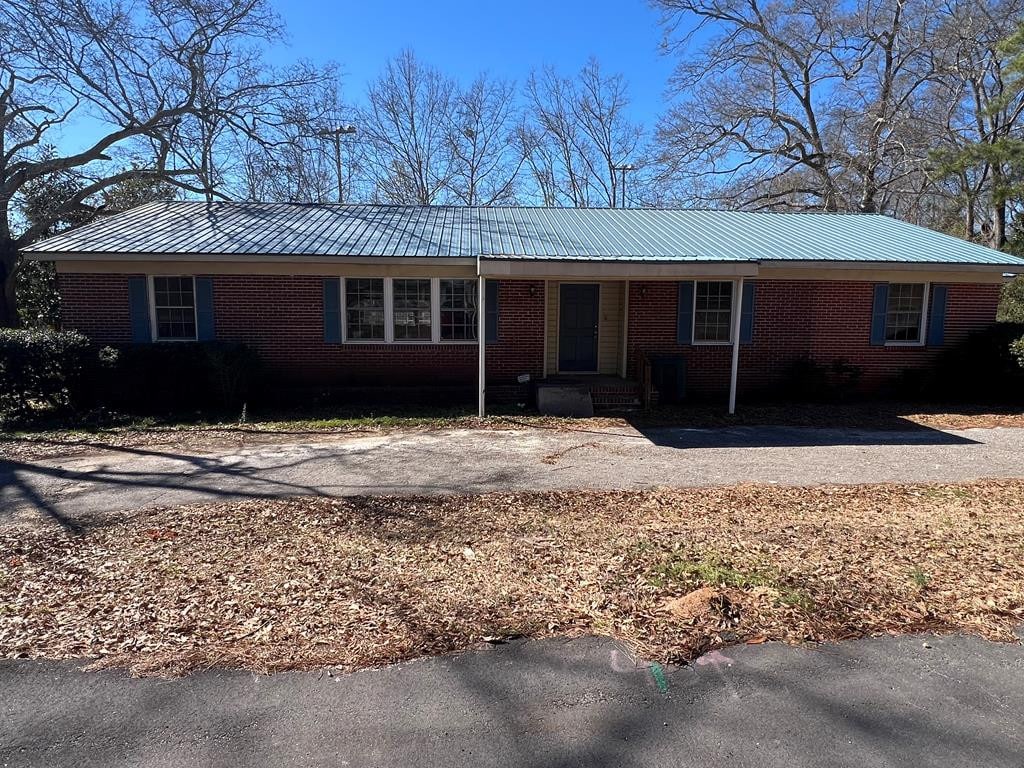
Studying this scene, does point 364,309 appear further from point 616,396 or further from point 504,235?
point 616,396

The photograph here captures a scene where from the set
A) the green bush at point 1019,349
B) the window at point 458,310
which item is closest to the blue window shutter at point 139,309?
the window at point 458,310

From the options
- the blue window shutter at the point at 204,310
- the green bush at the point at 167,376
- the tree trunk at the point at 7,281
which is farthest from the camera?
the tree trunk at the point at 7,281

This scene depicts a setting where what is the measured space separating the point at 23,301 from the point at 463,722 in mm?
22409

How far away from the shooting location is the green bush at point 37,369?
9.31 metres

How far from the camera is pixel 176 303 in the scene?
11.2 meters

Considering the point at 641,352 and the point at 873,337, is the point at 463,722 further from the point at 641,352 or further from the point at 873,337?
the point at 873,337

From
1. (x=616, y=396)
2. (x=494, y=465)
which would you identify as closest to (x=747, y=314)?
(x=616, y=396)

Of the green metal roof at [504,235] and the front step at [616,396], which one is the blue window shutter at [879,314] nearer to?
the green metal roof at [504,235]

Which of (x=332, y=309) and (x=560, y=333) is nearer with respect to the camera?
(x=332, y=309)

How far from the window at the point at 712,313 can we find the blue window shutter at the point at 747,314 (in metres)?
0.27

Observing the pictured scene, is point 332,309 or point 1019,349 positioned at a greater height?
point 332,309

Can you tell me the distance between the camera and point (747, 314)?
1183 centimetres

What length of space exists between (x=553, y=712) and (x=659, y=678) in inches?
22.2

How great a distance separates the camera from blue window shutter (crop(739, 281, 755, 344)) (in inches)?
464
